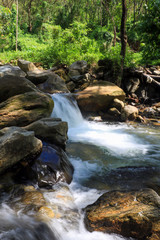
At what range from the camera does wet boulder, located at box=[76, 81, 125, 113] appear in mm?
9734

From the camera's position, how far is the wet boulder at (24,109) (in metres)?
5.68

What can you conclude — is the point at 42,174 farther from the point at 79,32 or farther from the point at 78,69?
the point at 79,32

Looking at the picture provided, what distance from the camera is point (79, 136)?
7.52 meters

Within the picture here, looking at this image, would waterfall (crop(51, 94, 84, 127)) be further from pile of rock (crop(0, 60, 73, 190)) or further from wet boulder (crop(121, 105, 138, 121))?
pile of rock (crop(0, 60, 73, 190))

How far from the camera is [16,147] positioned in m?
3.54

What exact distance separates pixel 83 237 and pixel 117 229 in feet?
1.49

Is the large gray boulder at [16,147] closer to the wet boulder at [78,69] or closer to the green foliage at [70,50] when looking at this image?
the wet boulder at [78,69]

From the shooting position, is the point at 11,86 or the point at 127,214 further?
the point at 11,86

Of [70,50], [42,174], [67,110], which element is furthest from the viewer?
[70,50]

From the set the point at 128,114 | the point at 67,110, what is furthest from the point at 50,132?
the point at 128,114

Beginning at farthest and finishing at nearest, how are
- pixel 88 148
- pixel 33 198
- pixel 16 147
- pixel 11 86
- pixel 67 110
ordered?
pixel 67 110 → pixel 11 86 → pixel 88 148 → pixel 16 147 → pixel 33 198

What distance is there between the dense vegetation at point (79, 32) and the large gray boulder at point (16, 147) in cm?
408

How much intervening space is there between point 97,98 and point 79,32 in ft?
30.6

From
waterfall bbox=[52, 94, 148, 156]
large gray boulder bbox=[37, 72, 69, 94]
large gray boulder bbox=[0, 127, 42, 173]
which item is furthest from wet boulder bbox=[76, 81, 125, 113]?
large gray boulder bbox=[0, 127, 42, 173]
